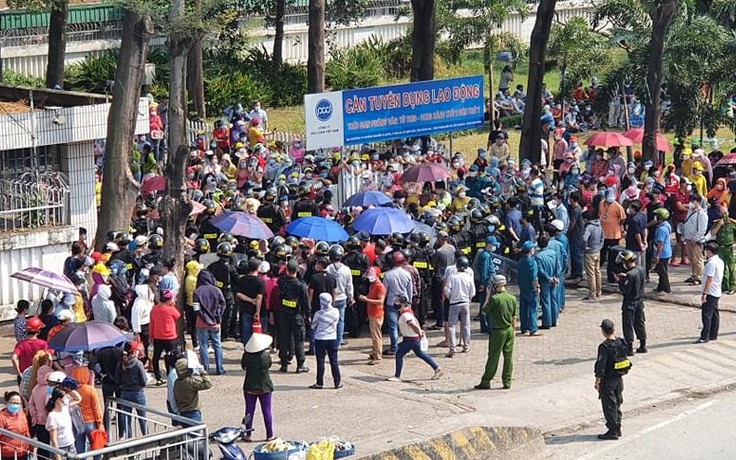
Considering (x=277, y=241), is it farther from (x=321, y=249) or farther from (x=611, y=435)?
(x=611, y=435)

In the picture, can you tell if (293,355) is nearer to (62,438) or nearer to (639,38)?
(62,438)

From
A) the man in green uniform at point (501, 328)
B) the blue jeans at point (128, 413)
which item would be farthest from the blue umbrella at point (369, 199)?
the blue jeans at point (128, 413)

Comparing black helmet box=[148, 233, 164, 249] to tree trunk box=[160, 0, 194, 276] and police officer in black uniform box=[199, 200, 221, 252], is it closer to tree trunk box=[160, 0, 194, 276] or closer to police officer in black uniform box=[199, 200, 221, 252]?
tree trunk box=[160, 0, 194, 276]

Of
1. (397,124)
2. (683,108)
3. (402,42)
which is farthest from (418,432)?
(402,42)

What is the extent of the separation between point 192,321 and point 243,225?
7.21ft

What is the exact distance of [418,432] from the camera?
16.6 m

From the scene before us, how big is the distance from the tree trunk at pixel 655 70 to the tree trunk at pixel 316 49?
29.8ft

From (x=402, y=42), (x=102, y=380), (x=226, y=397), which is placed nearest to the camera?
(x=102, y=380)

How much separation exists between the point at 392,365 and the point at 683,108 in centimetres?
1464

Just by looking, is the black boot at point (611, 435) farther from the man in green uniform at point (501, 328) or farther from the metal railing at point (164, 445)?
the metal railing at point (164, 445)

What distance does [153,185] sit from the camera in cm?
2616

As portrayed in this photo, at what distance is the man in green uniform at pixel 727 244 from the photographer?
2277 centimetres

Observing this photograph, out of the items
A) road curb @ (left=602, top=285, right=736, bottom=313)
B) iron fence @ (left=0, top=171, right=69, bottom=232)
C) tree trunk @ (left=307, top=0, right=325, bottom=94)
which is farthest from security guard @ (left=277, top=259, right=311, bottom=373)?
tree trunk @ (left=307, top=0, right=325, bottom=94)

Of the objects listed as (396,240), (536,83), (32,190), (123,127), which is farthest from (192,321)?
(536,83)
